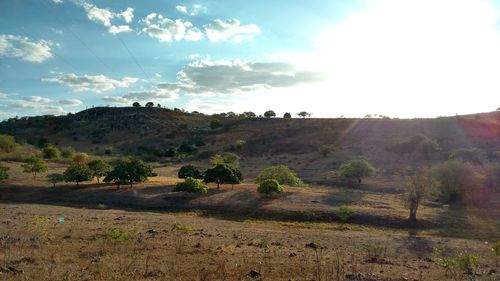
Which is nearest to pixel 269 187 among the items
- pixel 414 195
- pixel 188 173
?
pixel 414 195

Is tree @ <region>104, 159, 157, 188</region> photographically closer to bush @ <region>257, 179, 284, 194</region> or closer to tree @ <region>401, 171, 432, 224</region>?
bush @ <region>257, 179, 284, 194</region>

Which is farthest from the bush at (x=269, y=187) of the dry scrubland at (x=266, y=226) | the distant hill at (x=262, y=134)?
the distant hill at (x=262, y=134)

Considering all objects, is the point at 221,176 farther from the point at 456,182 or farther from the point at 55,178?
the point at 456,182

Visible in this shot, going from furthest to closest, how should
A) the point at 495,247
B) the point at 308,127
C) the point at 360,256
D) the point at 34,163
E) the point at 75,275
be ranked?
the point at 308,127 < the point at 34,163 < the point at 360,256 < the point at 495,247 < the point at 75,275

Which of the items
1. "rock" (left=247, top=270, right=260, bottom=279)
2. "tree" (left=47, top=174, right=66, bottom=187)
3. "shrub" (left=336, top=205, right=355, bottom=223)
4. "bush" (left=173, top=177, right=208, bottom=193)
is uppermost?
"tree" (left=47, top=174, right=66, bottom=187)

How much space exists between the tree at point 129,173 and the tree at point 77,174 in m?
2.77

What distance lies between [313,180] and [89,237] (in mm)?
41917

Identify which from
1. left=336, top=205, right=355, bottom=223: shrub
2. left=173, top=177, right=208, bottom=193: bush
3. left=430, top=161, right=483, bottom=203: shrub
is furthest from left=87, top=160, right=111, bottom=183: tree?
left=430, top=161, right=483, bottom=203: shrub

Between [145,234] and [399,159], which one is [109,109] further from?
[145,234]

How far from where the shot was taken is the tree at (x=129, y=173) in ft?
149

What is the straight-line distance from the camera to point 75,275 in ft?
42.9

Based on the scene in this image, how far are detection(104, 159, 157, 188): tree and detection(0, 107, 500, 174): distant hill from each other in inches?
1415

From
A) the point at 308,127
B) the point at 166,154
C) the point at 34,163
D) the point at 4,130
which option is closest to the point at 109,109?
the point at 4,130

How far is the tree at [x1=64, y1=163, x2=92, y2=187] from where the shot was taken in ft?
152
